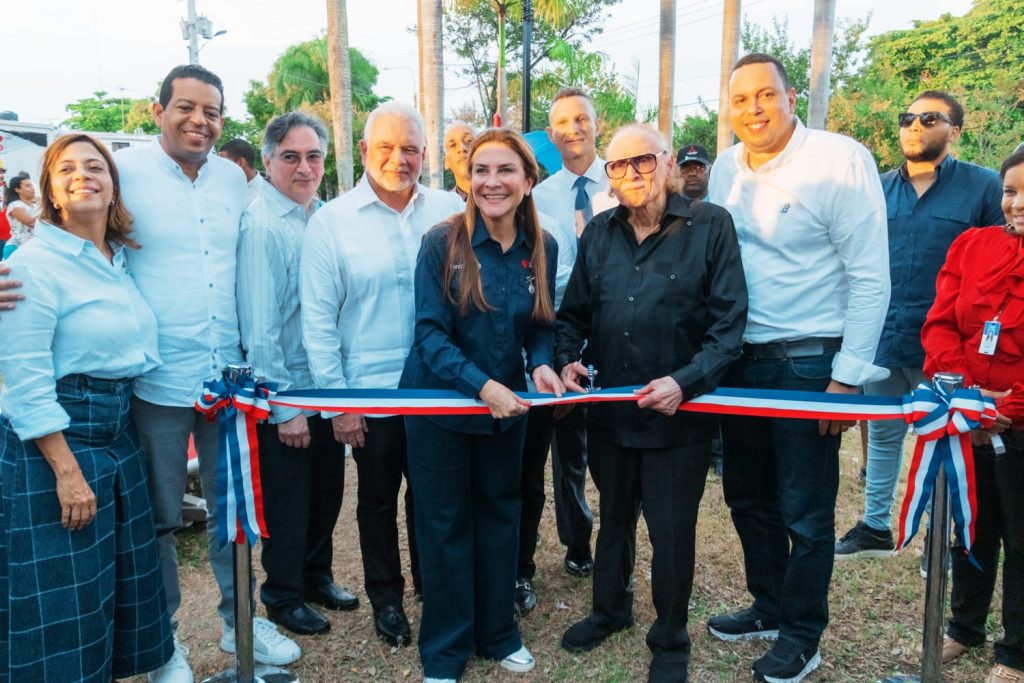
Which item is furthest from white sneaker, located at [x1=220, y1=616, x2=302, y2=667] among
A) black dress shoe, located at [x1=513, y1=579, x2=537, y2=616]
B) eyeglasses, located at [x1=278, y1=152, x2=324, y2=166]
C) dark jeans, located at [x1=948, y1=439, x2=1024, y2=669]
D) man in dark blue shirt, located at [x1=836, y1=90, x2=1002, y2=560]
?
man in dark blue shirt, located at [x1=836, y1=90, x2=1002, y2=560]

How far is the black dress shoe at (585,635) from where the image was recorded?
3.65 meters

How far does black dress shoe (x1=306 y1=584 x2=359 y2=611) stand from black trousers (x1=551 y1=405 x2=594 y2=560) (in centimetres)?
132

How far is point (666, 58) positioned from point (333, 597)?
55.6 feet

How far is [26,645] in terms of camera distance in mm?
2693

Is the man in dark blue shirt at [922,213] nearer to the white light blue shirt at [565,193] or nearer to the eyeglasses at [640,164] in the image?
the white light blue shirt at [565,193]

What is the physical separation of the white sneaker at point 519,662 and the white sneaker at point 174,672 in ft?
4.70

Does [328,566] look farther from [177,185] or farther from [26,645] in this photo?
[177,185]

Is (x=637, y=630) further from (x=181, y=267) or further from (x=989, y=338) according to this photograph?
(x=181, y=267)

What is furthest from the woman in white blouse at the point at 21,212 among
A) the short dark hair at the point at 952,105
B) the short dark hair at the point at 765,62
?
the short dark hair at the point at 952,105

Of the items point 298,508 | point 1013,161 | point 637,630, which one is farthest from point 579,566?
point 1013,161

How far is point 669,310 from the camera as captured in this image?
311 cm

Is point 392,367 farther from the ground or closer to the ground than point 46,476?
farther from the ground

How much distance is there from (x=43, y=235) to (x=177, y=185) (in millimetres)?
605

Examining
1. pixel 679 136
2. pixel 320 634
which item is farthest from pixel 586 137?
pixel 679 136
